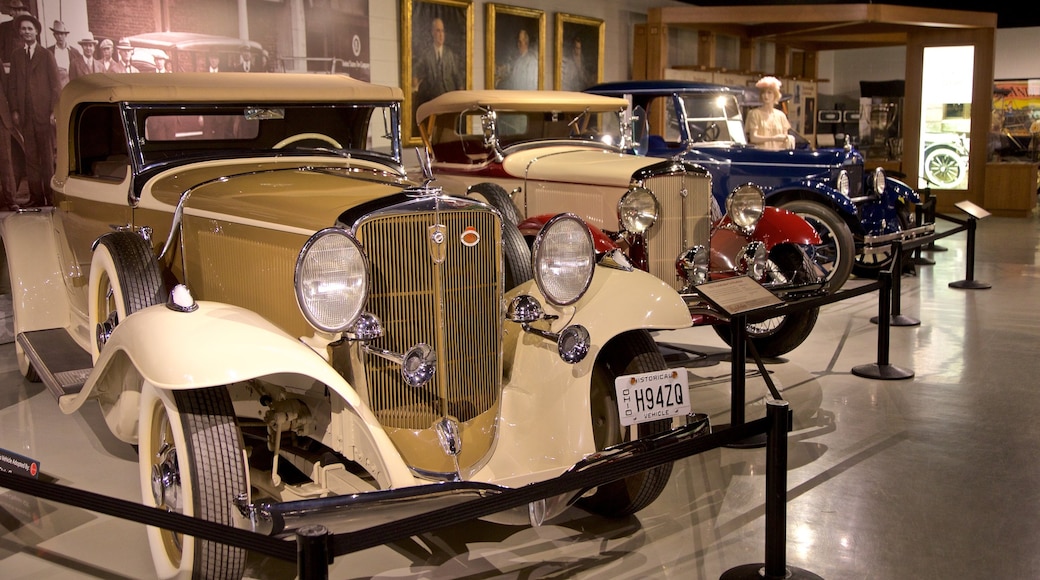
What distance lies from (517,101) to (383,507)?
14.4ft

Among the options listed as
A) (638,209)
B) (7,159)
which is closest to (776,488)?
(638,209)

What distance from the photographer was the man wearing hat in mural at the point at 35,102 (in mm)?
6078

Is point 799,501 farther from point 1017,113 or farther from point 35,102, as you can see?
point 1017,113

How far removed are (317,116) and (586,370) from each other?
232 cm

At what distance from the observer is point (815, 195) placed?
780 cm

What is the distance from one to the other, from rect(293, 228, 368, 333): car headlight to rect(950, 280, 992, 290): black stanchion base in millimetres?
6912

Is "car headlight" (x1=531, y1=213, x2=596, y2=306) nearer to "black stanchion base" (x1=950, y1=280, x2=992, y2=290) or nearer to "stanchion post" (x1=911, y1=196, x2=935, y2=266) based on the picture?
"black stanchion base" (x1=950, y1=280, x2=992, y2=290)

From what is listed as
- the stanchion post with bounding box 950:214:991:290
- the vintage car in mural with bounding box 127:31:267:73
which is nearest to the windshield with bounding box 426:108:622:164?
the vintage car in mural with bounding box 127:31:267:73

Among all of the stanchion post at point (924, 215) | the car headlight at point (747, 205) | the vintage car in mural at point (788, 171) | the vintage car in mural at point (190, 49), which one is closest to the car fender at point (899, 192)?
the vintage car in mural at point (788, 171)

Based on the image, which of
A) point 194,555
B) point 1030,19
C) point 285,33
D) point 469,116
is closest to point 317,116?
point 469,116

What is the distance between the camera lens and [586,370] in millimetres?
3094

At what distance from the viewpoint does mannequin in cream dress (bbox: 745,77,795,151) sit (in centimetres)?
849

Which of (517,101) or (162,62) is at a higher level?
(162,62)

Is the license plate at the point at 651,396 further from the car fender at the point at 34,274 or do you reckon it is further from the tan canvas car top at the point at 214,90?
the car fender at the point at 34,274
